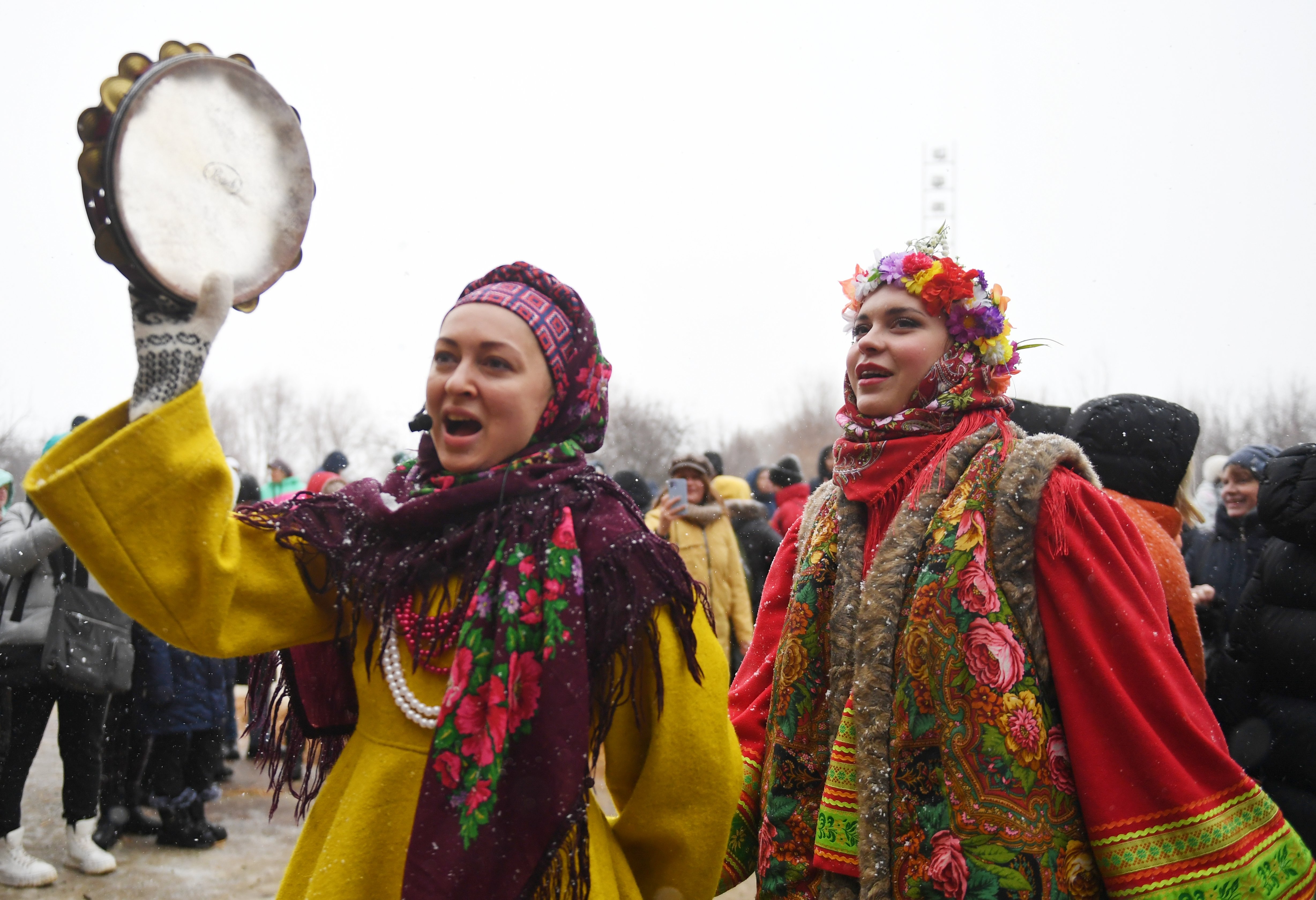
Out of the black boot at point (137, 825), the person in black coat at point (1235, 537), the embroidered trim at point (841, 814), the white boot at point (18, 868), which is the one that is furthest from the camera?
the black boot at point (137, 825)

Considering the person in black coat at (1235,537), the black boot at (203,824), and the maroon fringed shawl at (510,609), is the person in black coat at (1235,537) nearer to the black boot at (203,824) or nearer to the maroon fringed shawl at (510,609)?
the maroon fringed shawl at (510,609)

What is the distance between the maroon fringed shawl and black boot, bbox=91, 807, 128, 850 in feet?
14.0

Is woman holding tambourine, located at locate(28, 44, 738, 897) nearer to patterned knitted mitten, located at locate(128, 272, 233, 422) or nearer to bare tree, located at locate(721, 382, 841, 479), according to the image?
patterned knitted mitten, located at locate(128, 272, 233, 422)

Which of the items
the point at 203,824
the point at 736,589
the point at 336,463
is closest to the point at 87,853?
the point at 203,824

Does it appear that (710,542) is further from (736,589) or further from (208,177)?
(208,177)

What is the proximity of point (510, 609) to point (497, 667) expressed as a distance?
11 centimetres

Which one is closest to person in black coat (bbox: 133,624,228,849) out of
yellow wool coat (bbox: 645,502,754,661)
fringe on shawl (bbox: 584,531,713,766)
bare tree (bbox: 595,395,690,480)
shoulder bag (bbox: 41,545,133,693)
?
shoulder bag (bbox: 41,545,133,693)

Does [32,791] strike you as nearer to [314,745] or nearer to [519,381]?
[314,745]

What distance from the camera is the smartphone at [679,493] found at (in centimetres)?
687

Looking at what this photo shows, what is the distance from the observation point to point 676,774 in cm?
194

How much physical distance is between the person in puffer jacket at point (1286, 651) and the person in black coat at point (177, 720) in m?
5.27

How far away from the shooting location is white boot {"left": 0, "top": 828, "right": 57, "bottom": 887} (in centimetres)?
493

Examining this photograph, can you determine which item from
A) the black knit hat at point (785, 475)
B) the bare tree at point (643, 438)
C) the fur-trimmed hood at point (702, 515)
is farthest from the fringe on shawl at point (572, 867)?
the bare tree at point (643, 438)

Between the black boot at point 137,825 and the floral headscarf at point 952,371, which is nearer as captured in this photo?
the floral headscarf at point 952,371
